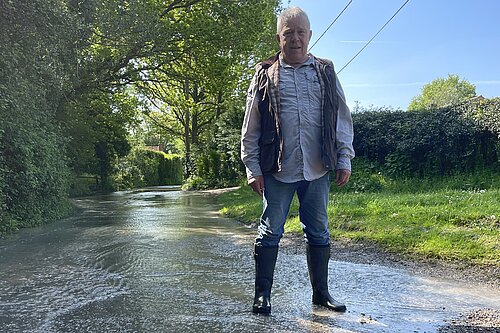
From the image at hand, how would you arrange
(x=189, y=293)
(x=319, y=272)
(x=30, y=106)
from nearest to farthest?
(x=319, y=272), (x=189, y=293), (x=30, y=106)

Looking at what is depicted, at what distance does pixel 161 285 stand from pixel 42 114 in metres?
6.32

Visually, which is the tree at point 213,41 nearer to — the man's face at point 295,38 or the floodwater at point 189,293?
the floodwater at point 189,293

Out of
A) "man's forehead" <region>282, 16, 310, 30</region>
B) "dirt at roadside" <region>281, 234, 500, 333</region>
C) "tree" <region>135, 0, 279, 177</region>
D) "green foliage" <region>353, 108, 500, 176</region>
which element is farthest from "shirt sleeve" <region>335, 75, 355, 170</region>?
"tree" <region>135, 0, 279, 177</region>

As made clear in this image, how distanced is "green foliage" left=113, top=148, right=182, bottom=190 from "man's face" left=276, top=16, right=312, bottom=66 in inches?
957

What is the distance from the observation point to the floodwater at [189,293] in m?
2.92

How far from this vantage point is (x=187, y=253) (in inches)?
211

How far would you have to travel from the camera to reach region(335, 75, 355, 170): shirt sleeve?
132 inches

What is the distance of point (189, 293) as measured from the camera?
3646mm

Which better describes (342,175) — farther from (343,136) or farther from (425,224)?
(425,224)

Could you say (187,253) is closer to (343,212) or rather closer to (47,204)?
(343,212)

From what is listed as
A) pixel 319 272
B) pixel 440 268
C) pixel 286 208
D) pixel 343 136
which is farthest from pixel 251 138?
pixel 440 268

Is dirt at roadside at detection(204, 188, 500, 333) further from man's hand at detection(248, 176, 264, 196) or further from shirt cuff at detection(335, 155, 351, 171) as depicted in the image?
man's hand at detection(248, 176, 264, 196)

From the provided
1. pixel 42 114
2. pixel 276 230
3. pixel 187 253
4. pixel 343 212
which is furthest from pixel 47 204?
pixel 276 230

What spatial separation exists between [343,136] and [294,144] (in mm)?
402
